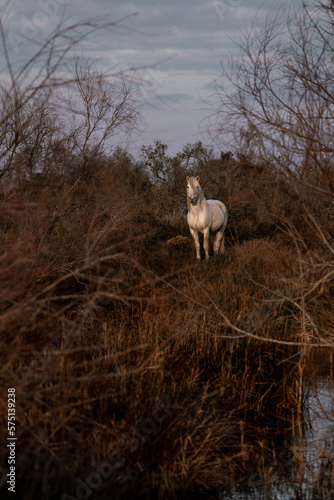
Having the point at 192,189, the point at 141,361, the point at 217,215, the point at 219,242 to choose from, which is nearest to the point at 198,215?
the point at 192,189

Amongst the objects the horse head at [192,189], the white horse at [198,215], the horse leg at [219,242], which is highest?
the horse head at [192,189]

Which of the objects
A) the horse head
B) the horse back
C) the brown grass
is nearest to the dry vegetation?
the brown grass

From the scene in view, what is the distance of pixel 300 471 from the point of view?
427 cm

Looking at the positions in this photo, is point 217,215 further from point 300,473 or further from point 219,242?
point 300,473

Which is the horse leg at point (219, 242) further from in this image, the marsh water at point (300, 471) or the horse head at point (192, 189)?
the marsh water at point (300, 471)

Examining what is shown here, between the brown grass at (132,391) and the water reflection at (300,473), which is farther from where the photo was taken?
the water reflection at (300,473)

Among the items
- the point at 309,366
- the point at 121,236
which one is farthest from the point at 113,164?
the point at 309,366

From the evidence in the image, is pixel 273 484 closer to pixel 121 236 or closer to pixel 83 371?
pixel 83 371

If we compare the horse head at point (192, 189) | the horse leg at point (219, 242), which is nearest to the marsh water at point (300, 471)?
the horse head at point (192, 189)

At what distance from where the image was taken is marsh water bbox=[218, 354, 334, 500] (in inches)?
160

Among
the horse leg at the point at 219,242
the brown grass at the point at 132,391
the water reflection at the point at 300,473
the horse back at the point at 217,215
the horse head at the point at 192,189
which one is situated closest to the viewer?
the brown grass at the point at 132,391

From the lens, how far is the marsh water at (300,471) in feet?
13.3

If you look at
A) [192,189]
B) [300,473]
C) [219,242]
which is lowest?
[300,473]

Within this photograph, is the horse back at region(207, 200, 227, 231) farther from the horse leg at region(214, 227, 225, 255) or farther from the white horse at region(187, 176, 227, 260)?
the horse leg at region(214, 227, 225, 255)
